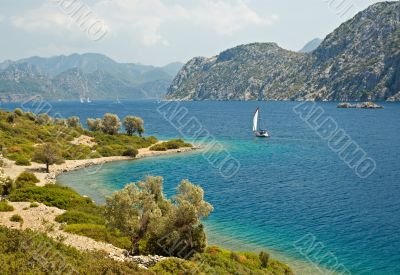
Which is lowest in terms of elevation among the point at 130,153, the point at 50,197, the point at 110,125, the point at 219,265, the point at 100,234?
the point at 130,153

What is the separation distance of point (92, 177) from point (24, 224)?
41129 mm

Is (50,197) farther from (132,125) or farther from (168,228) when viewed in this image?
(132,125)

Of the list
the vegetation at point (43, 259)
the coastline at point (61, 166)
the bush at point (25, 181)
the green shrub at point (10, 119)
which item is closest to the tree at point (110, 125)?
the coastline at point (61, 166)

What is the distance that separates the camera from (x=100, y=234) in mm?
36438

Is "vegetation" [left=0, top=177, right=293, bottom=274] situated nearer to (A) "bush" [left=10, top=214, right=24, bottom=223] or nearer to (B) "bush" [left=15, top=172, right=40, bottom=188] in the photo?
(A) "bush" [left=10, top=214, right=24, bottom=223]

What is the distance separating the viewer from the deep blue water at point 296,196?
42.6m

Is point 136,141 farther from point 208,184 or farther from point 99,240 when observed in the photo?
point 99,240

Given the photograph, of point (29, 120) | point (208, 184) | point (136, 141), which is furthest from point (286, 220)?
point (29, 120)

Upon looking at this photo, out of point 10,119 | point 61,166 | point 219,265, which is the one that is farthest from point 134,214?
point 10,119

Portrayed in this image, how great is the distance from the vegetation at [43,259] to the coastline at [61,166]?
147 feet

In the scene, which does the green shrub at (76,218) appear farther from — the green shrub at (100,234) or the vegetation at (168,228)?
the vegetation at (168,228)

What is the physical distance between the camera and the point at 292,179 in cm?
7500

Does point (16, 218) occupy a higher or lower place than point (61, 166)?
higher

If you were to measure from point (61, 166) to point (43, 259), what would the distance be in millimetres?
70353
